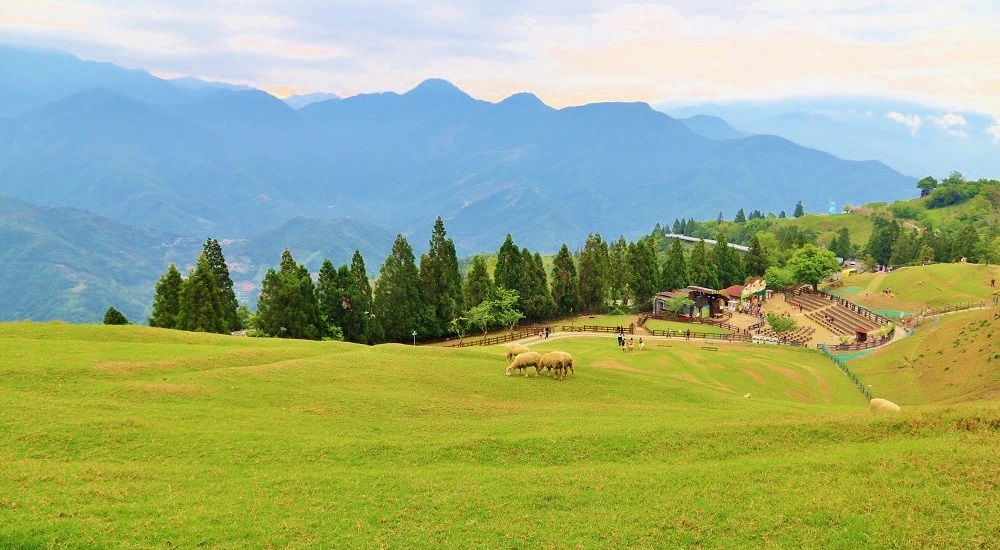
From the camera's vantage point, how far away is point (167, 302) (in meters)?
52.2

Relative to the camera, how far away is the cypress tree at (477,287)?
75188mm

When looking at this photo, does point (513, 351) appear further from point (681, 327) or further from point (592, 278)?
point (592, 278)

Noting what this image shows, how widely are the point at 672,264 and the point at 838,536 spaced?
84124mm

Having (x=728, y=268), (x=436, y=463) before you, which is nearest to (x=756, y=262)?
(x=728, y=268)

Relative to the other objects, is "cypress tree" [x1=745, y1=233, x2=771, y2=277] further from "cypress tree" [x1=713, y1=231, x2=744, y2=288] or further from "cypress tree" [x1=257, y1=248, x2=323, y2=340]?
"cypress tree" [x1=257, y1=248, x2=323, y2=340]

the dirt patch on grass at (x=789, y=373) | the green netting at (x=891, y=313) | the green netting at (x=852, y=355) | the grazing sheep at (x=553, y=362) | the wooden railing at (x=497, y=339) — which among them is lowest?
the green netting at (x=852, y=355)

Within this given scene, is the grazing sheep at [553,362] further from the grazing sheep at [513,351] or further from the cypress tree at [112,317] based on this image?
the cypress tree at [112,317]

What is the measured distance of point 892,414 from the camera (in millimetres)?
22094

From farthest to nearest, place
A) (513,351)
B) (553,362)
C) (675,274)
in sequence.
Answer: (675,274) < (513,351) < (553,362)

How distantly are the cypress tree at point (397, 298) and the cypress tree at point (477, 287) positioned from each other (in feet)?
32.1

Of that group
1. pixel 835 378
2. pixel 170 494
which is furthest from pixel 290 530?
pixel 835 378

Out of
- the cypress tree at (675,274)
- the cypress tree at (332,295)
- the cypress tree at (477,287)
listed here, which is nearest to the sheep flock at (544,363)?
the cypress tree at (332,295)

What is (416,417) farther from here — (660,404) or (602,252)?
(602,252)

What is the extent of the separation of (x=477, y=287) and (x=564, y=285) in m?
14.6
